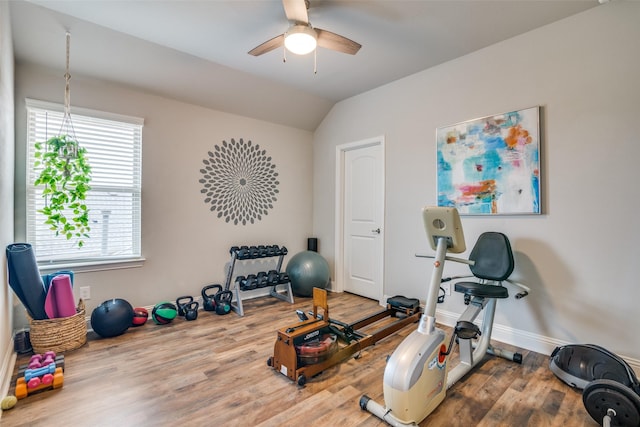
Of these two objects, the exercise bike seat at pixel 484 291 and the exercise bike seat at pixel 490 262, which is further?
the exercise bike seat at pixel 490 262

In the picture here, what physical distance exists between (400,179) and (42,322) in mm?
3596

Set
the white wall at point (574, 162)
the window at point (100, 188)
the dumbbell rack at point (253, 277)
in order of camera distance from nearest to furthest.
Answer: the white wall at point (574, 162) < the window at point (100, 188) < the dumbbell rack at point (253, 277)

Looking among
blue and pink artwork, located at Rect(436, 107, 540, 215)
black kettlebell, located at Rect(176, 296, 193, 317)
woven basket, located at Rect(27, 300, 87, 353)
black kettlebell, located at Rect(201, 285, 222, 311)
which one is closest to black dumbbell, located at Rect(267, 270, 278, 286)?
black kettlebell, located at Rect(201, 285, 222, 311)

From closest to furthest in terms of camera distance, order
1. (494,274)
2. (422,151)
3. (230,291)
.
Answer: (494,274) < (422,151) < (230,291)

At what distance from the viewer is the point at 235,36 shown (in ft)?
8.81

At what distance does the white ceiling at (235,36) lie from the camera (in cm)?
228

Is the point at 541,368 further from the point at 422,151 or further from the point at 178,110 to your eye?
the point at 178,110

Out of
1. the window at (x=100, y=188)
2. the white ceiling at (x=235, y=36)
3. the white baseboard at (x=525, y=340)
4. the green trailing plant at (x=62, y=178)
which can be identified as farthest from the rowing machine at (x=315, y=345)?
the white ceiling at (x=235, y=36)

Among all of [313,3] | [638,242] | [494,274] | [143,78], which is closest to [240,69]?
[143,78]

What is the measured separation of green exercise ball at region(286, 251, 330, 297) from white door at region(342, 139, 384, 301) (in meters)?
0.44

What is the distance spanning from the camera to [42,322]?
7.80 ft

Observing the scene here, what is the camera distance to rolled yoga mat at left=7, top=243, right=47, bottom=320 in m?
2.25

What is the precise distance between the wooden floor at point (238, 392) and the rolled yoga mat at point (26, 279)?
40 cm

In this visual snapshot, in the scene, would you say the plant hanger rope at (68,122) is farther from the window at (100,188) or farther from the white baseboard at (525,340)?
the white baseboard at (525,340)
